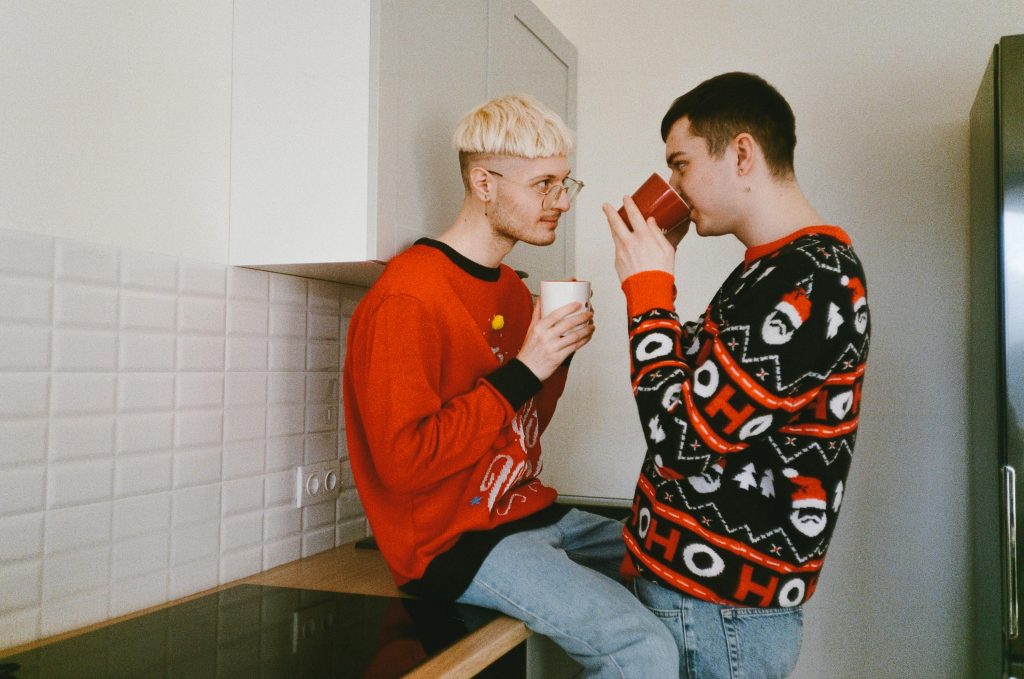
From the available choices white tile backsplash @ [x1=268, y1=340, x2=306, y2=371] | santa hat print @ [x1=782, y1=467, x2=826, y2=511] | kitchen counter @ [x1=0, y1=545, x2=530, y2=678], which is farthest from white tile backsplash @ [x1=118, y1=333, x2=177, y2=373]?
santa hat print @ [x1=782, y1=467, x2=826, y2=511]

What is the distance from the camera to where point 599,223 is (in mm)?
2461

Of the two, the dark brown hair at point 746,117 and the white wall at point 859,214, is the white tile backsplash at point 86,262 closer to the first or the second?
the white wall at point 859,214

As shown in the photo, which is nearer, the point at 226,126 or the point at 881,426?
the point at 226,126

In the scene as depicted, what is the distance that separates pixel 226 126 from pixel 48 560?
775mm

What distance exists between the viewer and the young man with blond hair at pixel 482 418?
1167mm

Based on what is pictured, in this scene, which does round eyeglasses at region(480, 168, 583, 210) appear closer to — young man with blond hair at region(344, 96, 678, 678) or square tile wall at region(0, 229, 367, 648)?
young man with blond hair at region(344, 96, 678, 678)

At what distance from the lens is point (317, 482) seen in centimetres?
164

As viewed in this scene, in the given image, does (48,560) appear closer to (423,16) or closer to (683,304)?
(423,16)

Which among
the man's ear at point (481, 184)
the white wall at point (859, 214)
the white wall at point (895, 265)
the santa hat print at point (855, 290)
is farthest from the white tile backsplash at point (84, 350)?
the white wall at point (895, 265)

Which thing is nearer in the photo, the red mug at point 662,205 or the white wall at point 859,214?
the red mug at point 662,205

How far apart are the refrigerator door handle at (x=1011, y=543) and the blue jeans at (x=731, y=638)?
67 cm

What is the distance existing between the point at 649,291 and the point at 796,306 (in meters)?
0.22

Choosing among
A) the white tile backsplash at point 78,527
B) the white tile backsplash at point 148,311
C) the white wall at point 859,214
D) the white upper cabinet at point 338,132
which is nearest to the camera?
the white tile backsplash at point 78,527

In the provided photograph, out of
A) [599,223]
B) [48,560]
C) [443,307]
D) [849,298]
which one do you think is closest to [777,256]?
[849,298]
